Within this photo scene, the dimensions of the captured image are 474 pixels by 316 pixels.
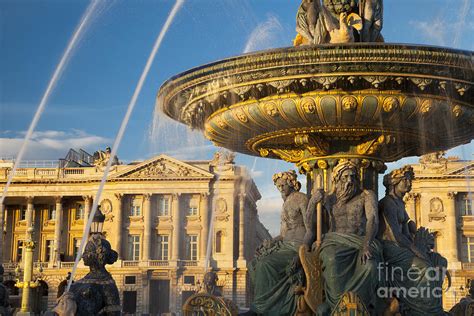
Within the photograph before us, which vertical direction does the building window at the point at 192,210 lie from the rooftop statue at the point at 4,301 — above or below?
above

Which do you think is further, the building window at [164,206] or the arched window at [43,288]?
the building window at [164,206]

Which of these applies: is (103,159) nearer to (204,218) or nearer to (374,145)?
(204,218)

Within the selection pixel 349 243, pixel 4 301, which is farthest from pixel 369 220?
pixel 4 301

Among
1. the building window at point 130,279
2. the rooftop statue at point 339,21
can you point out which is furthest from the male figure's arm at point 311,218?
the building window at point 130,279

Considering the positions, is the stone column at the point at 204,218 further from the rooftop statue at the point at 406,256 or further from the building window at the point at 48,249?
the rooftop statue at the point at 406,256

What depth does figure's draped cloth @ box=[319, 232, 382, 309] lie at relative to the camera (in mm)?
5234

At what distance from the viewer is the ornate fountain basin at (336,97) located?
520cm

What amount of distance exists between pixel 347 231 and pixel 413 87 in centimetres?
115

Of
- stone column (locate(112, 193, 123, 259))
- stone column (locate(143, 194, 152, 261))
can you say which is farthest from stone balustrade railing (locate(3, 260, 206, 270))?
stone column (locate(112, 193, 123, 259))

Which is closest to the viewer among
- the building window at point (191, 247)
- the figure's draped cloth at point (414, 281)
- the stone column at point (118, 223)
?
the figure's draped cloth at point (414, 281)

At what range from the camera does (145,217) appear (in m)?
61.3

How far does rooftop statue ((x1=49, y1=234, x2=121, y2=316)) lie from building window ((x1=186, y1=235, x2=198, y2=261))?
5717 cm

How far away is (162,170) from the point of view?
62.2m

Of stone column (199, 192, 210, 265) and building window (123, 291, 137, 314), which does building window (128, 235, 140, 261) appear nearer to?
building window (123, 291, 137, 314)
